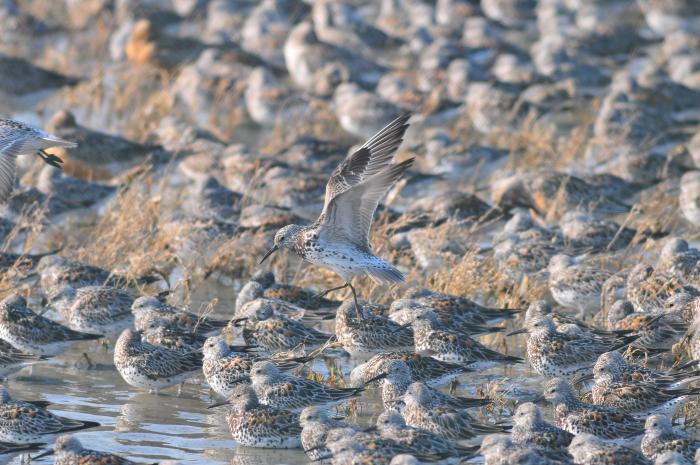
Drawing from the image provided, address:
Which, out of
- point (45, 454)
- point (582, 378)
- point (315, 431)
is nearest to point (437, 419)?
point (315, 431)

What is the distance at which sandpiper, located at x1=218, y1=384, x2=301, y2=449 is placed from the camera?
8.77m

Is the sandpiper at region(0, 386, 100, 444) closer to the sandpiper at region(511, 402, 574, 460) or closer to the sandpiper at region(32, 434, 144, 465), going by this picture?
the sandpiper at region(32, 434, 144, 465)

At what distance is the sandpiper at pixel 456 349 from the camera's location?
10141 millimetres

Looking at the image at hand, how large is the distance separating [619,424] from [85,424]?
3445mm

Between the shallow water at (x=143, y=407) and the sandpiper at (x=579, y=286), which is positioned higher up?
the shallow water at (x=143, y=407)

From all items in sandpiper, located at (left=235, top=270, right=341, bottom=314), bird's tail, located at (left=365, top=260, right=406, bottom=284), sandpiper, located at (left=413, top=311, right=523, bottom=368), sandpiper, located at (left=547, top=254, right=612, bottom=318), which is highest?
bird's tail, located at (left=365, top=260, right=406, bottom=284)

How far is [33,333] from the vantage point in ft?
34.3

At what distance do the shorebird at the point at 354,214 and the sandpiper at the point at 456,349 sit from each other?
1.74ft

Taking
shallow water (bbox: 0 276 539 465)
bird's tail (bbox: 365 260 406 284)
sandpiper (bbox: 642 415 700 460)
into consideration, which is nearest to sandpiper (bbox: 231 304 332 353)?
shallow water (bbox: 0 276 539 465)

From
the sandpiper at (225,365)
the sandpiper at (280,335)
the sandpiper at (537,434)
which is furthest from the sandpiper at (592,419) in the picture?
the sandpiper at (280,335)

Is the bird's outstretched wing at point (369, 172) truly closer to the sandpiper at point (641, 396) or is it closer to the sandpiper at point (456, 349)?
the sandpiper at point (456, 349)

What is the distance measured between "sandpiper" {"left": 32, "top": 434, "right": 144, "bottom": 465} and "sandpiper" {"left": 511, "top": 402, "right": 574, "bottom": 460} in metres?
2.38

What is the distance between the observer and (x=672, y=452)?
7719 mm

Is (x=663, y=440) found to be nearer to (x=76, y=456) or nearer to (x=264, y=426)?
(x=264, y=426)
